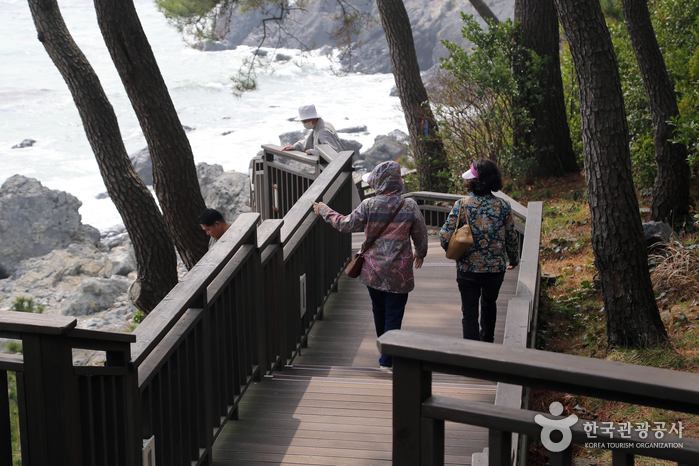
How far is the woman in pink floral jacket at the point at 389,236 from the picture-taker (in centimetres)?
449

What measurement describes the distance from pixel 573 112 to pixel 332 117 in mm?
34699

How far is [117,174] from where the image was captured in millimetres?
8016

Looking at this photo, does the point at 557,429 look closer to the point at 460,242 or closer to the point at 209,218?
the point at 460,242

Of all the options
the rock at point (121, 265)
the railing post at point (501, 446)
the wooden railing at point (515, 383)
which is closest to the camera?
the wooden railing at point (515, 383)

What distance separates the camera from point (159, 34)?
67.5 metres

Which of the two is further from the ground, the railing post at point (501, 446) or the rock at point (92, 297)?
the railing post at point (501, 446)

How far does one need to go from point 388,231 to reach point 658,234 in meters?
4.60

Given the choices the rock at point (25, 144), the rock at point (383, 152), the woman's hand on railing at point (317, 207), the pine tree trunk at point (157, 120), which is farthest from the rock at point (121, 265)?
the rock at point (25, 144)

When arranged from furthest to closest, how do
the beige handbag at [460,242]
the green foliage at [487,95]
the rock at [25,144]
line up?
the rock at [25,144], the green foliage at [487,95], the beige handbag at [460,242]

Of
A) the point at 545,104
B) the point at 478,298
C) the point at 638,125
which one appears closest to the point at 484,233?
the point at 478,298

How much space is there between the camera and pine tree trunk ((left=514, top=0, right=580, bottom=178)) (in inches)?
468

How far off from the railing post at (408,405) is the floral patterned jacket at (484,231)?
8.95ft

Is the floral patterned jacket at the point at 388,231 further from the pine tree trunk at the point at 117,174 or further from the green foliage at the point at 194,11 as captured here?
the green foliage at the point at 194,11

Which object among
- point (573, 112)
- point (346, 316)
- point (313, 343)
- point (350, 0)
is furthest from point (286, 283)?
point (350, 0)
